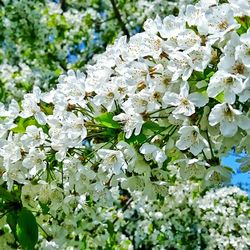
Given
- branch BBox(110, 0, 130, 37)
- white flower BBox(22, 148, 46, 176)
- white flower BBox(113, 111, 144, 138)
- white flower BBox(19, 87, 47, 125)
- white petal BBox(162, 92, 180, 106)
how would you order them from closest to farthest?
white petal BBox(162, 92, 180, 106) < white flower BBox(113, 111, 144, 138) < white flower BBox(22, 148, 46, 176) < white flower BBox(19, 87, 47, 125) < branch BBox(110, 0, 130, 37)

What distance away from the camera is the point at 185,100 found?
2.17m

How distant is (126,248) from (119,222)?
1296 millimetres

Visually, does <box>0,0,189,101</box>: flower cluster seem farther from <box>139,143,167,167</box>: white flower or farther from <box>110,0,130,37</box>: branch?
<box>139,143,167,167</box>: white flower

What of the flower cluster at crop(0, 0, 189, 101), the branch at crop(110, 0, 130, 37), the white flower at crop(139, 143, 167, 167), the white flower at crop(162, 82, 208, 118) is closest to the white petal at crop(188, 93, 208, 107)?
the white flower at crop(162, 82, 208, 118)

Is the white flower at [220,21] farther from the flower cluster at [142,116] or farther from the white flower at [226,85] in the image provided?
the white flower at [226,85]

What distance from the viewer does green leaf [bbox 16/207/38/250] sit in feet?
9.29

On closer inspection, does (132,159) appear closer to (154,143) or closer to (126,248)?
(154,143)

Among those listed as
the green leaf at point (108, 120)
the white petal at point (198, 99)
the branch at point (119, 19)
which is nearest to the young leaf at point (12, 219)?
the green leaf at point (108, 120)

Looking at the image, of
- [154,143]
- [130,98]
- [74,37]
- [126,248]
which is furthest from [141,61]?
[74,37]

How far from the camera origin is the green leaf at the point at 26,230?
283cm

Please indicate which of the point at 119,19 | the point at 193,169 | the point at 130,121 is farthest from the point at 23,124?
the point at 119,19

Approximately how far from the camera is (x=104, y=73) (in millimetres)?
2529

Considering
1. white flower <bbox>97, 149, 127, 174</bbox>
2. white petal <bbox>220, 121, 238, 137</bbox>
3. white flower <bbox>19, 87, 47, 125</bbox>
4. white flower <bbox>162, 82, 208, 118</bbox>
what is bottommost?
white flower <bbox>97, 149, 127, 174</bbox>

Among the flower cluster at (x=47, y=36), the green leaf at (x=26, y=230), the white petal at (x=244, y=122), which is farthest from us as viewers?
the flower cluster at (x=47, y=36)
